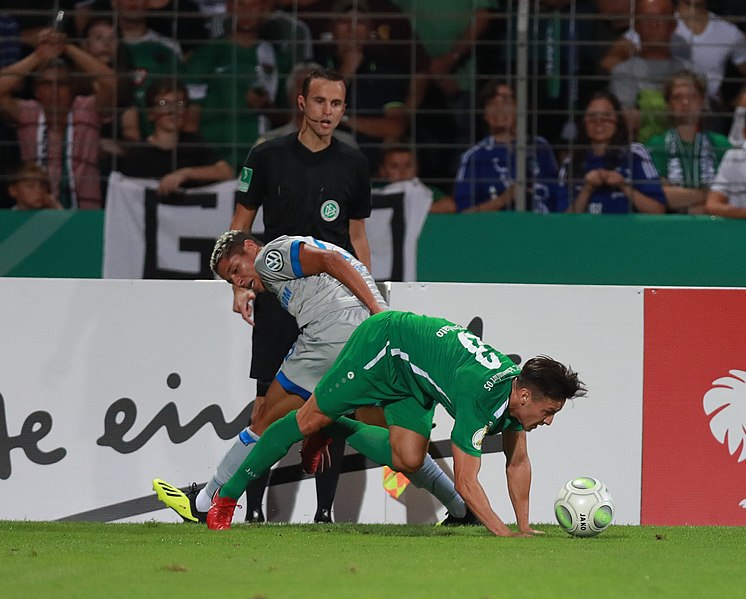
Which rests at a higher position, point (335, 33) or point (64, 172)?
point (335, 33)

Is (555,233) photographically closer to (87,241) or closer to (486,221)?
(486,221)

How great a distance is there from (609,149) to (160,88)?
3.16m

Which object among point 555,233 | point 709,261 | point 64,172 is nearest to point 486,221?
point 555,233

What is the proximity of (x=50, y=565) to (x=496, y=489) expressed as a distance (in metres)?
3.09

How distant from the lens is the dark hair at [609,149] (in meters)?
9.07

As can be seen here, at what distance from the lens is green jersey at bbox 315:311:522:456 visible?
570cm

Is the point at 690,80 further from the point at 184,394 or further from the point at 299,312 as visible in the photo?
the point at 184,394

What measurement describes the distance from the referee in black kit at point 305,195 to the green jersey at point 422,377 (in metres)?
0.95

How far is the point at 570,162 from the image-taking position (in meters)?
9.17

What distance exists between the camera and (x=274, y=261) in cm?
649

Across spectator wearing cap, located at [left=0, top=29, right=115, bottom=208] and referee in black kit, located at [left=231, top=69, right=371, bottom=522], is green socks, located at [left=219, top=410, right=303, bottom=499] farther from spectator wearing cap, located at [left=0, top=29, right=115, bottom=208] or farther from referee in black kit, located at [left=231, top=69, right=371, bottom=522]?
spectator wearing cap, located at [left=0, top=29, right=115, bottom=208]

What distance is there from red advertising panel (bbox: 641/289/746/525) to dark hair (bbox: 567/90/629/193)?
5.88 ft

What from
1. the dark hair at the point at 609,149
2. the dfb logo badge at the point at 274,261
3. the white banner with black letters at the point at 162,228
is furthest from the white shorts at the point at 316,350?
the dark hair at the point at 609,149

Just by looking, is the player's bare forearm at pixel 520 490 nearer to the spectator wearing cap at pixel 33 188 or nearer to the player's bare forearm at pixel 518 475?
the player's bare forearm at pixel 518 475
